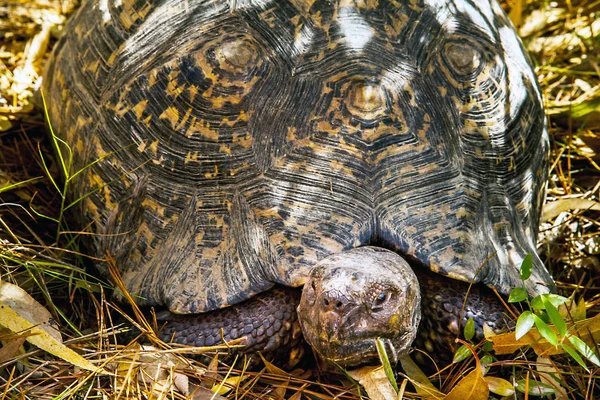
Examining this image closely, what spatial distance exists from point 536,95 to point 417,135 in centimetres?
88

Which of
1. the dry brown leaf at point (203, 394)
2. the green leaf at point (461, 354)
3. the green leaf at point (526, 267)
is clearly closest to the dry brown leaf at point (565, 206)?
the green leaf at point (526, 267)

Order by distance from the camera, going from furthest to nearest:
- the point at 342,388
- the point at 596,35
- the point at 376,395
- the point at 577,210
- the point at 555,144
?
the point at 596,35 → the point at 555,144 → the point at 577,210 → the point at 342,388 → the point at 376,395

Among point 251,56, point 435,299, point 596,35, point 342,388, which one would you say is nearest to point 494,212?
point 435,299

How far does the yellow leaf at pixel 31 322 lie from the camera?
252 centimetres

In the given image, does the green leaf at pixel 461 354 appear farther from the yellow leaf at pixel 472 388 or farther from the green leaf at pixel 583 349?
the green leaf at pixel 583 349

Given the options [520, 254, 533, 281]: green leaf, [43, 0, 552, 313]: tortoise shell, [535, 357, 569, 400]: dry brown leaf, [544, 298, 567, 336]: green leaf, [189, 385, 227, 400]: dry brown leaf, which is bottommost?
[535, 357, 569, 400]: dry brown leaf

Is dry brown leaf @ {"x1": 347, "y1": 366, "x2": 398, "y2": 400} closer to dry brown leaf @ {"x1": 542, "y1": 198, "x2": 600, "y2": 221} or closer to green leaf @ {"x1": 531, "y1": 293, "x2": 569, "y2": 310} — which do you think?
green leaf @ {"x1": 531, "y1": 293, "x2": 569, "y2": 310}

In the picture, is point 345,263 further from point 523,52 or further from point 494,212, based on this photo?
point 523,52

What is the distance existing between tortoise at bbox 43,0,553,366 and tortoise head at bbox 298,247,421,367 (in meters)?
0.01

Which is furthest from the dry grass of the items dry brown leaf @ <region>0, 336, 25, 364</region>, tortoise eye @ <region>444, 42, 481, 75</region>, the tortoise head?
tortoise eye @ <region>444, 42, 481, 75</region>

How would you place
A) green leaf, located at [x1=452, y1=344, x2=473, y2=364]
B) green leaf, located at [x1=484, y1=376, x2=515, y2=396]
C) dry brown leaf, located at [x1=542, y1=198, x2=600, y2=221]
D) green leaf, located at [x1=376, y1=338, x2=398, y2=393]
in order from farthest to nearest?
dry brown leaf, located at [x1=542, y1=198, x2=600, y2=221]
green leaf, located at [x1=452, y1=344, x2=473, y2=364]
green leaf, located at [x1=484, y1=376, x2=515, y2=396]
green leaf, located at [x1=376, y1=338, x2=398, y2=393]

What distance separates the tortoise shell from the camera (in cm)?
285

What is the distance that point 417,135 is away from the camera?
9.67ft

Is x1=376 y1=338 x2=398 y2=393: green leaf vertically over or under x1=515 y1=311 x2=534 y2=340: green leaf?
under
